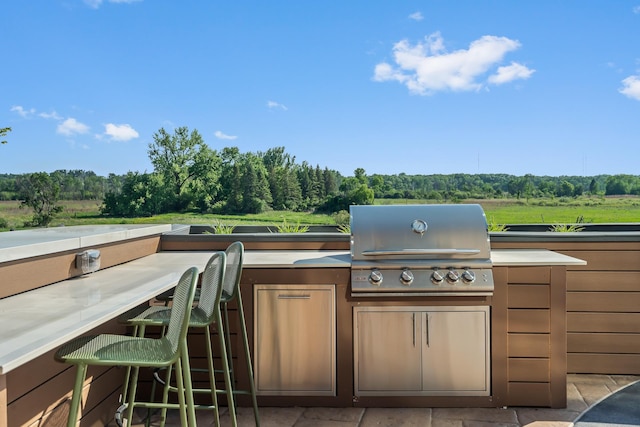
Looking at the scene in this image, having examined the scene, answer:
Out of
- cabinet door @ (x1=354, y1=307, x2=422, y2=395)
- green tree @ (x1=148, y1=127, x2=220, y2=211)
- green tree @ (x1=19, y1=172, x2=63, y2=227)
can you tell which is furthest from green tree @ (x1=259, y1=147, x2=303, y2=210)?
cabinet door @ (x1=354, y1=307, x2=422, y2=395)

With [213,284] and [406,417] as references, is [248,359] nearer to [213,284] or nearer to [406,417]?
[213,284]

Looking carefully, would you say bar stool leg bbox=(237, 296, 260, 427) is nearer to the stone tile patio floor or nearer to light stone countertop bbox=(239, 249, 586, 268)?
the stone tile patio floor

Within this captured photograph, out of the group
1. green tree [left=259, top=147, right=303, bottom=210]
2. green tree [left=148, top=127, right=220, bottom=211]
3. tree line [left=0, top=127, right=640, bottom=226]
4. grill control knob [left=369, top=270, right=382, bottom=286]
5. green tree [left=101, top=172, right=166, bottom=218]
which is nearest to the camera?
grill control knob [left=369, top=270, right=382, bottom=286]

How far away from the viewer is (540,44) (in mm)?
13797

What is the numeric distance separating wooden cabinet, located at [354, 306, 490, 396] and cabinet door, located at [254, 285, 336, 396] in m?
0.17

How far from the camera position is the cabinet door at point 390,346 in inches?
115

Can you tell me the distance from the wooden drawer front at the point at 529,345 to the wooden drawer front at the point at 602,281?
2.71ft

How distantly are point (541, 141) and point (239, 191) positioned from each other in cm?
872

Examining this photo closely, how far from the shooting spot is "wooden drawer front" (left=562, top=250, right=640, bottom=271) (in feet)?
11.7

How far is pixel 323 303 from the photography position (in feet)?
9.57

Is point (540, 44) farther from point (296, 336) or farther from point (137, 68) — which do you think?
point (296, 336)

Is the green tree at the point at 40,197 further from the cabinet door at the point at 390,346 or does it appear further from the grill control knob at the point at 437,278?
the grill control knob at the point at 437,278

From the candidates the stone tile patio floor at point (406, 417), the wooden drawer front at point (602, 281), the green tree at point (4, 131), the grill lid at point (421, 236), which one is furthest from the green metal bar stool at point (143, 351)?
the green tree at point (4, 131)

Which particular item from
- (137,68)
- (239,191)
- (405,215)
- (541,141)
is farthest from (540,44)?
(405,215)
